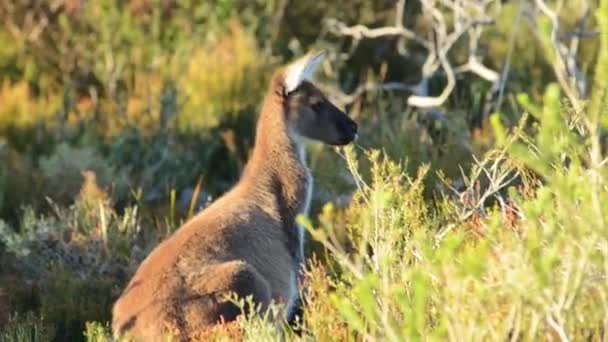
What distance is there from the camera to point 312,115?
299 inches

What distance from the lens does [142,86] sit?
12.3 metres

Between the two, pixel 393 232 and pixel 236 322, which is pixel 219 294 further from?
pixel 393 232

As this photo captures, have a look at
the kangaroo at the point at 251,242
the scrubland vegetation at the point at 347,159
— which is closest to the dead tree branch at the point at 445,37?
the scrubland vegetation at the point at 347,159

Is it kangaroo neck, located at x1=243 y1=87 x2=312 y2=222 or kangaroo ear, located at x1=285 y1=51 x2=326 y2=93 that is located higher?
kangaroo ear, located at x1=285 y1=51 x2=326 y2=93

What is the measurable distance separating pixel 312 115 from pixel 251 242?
3.71 ft

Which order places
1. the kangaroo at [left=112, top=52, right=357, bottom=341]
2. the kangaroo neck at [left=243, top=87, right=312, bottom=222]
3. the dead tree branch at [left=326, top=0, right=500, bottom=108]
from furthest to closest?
the dead tree branch at [left=326, top=0, right=500, bottom=108], the kangaroo neck at [left=243, top=87, right=312, bottom=222], the kangaroo at [left=112, top=52, right=357, bottom=341]

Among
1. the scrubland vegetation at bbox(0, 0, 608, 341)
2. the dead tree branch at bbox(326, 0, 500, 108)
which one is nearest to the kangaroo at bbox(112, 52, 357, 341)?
the scrubland vegetation at bbox(0, 0, 608, 341)

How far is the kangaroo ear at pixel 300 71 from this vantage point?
7.35m

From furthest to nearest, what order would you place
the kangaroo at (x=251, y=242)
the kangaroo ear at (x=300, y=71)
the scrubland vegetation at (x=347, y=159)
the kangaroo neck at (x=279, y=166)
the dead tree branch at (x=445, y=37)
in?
the dead tree branch at (x=445, y=37), the kangaroo ear at (x=300, y=71), the kangaroo neck at (x=279, y=166), the kangaroo at (x=251, y=242), the scrubland vegetation at (x=347, y=159)

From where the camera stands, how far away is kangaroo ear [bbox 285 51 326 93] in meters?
7.35

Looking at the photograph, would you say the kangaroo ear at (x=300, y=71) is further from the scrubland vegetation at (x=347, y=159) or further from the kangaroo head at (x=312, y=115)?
the scrubland vegetation at (x=347, y=159)

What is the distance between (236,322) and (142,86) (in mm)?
6685

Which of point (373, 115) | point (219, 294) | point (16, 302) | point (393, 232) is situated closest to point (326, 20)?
point (373, 115)

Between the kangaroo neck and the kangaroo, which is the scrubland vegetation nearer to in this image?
the kangaroo
